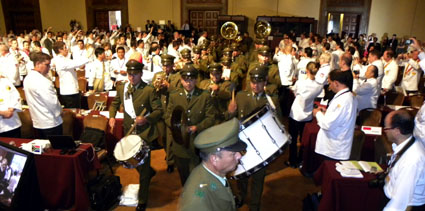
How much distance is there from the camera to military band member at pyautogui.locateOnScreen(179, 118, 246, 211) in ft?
6.71

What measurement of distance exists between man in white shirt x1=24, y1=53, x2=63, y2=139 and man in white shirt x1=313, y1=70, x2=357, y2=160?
3.82 meters

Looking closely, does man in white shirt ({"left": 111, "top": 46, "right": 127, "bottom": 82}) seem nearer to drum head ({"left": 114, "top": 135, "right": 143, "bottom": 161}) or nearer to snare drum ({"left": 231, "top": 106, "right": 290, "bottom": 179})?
drum head ({"left": 114, "top": 135, "right": 143, "bottom": 161})

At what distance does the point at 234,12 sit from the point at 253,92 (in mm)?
16971

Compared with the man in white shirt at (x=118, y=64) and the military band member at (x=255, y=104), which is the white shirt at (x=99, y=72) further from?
the military band member at (x=255, y=104)

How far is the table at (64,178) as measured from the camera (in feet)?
13.1

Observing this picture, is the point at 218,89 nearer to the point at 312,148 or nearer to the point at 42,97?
the point at 312,148

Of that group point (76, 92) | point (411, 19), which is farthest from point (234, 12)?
point (76, 92)

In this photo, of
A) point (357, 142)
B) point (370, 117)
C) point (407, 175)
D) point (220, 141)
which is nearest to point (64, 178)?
point (220, 141)

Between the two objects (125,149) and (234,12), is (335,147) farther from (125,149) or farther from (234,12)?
(234,12)

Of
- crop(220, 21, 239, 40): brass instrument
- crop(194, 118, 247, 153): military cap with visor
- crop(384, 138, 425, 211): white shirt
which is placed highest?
crop(220, 21, 239, 40): brass instrument

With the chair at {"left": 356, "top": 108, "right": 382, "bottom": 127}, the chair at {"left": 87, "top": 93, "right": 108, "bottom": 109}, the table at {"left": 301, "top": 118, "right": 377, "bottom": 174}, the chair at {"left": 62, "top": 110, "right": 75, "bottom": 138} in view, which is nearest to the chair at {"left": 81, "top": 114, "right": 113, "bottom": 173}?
the chair at {"left": 62, "top": 110, "right": 75, "bottom": 138}

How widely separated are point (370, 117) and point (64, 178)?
5.17 m

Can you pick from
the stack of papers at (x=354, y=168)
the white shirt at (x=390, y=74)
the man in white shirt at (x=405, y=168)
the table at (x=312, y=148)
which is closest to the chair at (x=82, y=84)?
the table at (x=312, y=148)

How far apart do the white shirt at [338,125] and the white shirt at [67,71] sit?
4.80 m
